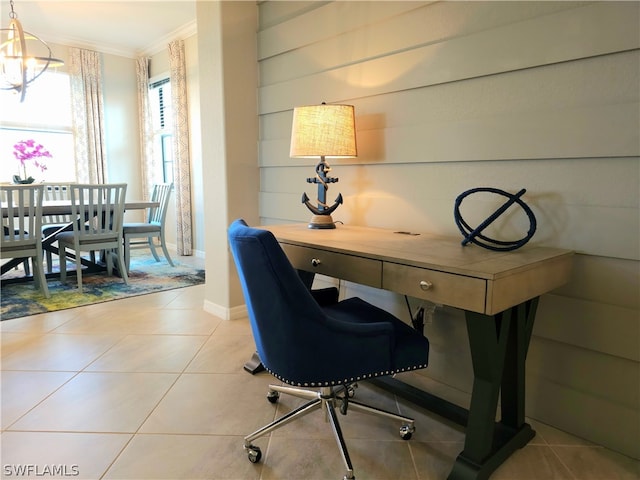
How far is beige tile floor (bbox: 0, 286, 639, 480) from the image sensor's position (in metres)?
1.50

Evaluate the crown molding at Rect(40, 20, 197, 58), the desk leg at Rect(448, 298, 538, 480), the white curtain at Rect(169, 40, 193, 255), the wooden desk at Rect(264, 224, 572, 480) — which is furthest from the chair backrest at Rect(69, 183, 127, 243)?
the desk leg at Rect(448, 298, 538, 480)

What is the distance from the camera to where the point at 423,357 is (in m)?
1.49

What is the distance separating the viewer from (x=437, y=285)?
4.34 feet

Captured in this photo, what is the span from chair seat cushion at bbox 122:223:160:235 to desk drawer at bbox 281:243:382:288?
9.52 feet

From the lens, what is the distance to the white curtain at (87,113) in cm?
539

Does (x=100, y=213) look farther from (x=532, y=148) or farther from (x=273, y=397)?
(x=532, y=148)

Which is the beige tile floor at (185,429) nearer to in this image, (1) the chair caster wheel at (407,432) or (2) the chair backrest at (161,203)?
(1) the chair caster wheel at (407,432)

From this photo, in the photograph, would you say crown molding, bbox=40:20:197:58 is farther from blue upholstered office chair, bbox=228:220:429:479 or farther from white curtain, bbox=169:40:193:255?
blue upholstered office chair, bbox=228:220:429:479

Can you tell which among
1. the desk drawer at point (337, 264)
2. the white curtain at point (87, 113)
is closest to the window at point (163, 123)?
the white curtain at point (87, 113)

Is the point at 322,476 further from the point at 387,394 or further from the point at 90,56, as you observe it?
the point at 90,56

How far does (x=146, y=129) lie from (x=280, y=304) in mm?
5238

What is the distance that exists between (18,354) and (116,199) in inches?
67.7

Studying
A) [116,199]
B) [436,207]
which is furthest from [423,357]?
[116,199]

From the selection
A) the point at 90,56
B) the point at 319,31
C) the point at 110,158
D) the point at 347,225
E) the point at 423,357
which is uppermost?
the point at 90,56
